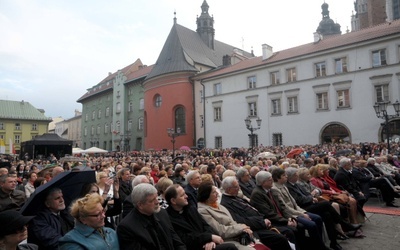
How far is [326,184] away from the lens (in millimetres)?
7418

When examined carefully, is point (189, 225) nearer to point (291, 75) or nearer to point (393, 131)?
point (393, 131)

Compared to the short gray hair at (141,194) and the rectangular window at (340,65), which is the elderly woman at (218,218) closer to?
the short gray hair at (141,194)

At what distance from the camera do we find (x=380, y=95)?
24.6 meters

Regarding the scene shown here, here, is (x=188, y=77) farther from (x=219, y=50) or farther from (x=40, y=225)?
(x=40, y=225)

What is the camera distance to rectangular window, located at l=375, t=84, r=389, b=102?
79.7 feet

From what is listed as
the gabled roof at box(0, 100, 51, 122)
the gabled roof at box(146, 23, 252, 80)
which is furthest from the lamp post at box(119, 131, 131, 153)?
the gabled roof at box(0, 100, 51, 122)

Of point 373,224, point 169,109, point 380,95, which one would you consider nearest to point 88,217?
point 373,224

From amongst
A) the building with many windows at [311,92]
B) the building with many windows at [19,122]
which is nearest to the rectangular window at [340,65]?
the building with many windows at [311,92]

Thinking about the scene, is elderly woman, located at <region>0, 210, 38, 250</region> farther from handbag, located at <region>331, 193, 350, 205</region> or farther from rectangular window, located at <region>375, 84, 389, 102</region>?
rectangular window, located at <region>375, 84, 389, 102</region>

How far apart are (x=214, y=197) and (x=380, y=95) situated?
83.1 ft

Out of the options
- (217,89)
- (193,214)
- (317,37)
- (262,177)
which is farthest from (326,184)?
(217,89)

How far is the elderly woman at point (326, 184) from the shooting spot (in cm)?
679

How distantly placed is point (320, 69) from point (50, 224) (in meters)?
28.7

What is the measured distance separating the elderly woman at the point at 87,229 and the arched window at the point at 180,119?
117ft
